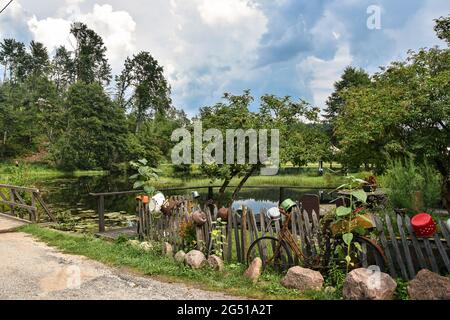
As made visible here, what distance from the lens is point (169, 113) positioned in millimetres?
66188

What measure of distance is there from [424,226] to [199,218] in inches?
124

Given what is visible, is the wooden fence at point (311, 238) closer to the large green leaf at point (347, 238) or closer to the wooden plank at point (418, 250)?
the wooden plank at point (418, 250)

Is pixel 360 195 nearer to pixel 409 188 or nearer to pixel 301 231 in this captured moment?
pixel 301 231

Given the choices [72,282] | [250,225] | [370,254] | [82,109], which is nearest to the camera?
[370,254]

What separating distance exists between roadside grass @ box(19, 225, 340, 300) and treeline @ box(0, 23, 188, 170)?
32.1 m

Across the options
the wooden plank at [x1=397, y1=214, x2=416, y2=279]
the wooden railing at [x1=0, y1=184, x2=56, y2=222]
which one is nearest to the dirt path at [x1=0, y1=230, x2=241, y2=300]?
the wooden plank at [x1=397, y1=214, x2=416, y2=279]

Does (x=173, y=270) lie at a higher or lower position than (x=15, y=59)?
lower

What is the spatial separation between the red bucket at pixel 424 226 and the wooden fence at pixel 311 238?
0.06 m

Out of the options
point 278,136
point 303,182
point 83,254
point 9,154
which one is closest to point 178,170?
point 303,182

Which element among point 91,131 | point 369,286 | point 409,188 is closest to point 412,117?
point 409,188

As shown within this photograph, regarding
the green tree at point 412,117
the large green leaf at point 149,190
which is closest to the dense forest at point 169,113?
the green tree at point 412,117

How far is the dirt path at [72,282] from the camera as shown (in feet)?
15.3

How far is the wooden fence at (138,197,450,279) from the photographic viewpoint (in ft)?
14.2

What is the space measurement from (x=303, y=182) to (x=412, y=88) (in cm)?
1560
